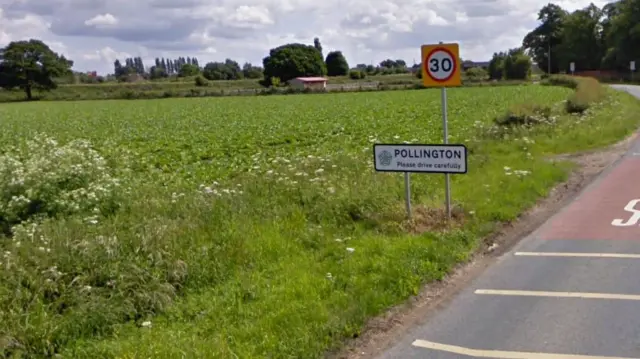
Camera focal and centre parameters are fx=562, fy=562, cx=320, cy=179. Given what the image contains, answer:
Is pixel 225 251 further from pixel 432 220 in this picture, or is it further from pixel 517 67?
pixel 517 67

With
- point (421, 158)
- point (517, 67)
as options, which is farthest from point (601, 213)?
point (517, 67)

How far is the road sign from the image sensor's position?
7.22m

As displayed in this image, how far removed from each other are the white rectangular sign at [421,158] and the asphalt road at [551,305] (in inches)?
51.6

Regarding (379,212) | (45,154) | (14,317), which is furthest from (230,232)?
(45,154)

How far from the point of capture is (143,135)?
1052 inches

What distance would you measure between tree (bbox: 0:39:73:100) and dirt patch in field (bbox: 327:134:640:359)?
102 meters

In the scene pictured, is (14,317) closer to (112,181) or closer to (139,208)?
(139,208)

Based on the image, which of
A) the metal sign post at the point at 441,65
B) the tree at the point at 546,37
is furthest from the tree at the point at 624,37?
the metal sign post at the point at 441,65

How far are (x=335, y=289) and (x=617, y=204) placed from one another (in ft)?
19.3

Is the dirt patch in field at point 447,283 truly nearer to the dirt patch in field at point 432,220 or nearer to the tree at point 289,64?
the dirt patch in field at point 432,220

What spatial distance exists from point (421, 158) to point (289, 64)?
105m

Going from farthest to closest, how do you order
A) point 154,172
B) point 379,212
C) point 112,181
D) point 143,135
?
point 143,135 < point 154,172 < point 112,181 < point 379,212

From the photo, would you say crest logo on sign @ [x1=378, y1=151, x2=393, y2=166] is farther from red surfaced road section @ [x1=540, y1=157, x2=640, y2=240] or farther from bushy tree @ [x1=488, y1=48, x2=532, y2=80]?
bushy tree @ [x1=488, y1=48, x2=532, y2=80]

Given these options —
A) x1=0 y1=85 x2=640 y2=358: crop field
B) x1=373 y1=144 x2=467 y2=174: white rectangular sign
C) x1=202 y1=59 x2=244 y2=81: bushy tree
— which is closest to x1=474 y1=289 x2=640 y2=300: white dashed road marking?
x1=0 y1=85 x2=640 y2=358: crop field
